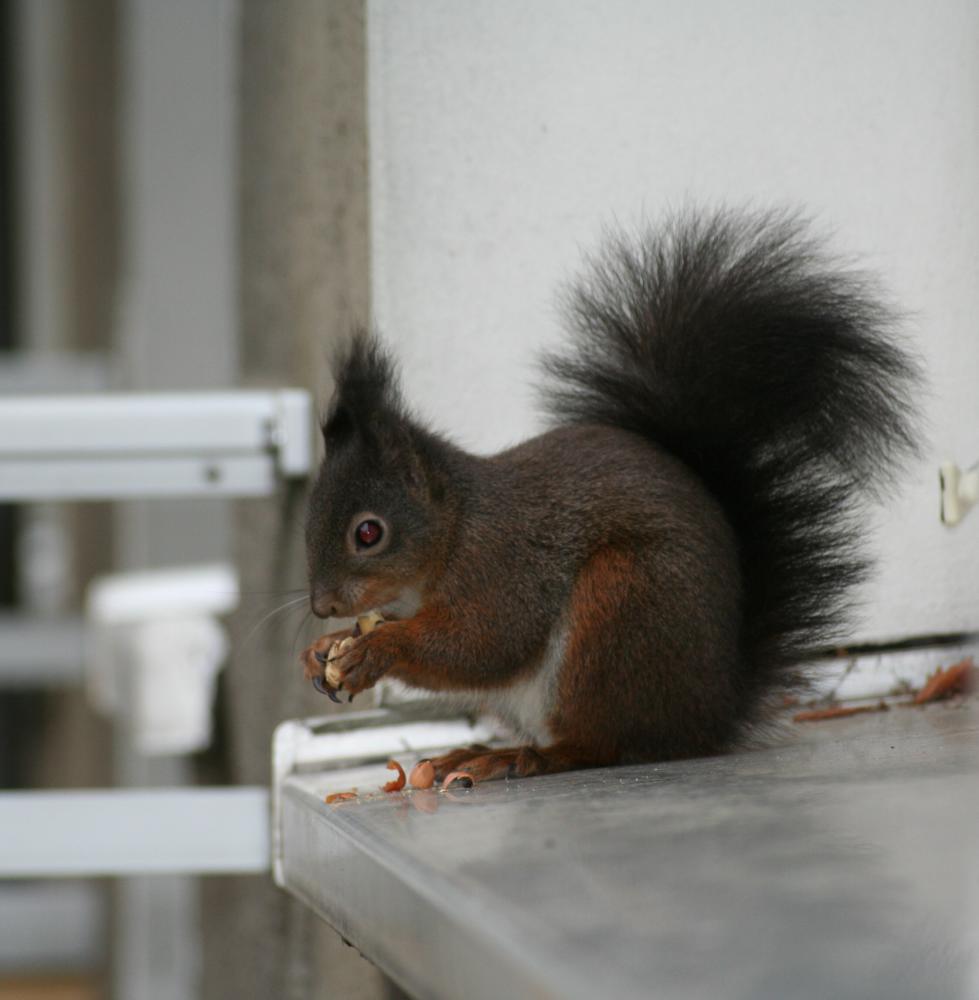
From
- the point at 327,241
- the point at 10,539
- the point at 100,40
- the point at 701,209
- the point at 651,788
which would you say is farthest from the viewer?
the point at 10,539

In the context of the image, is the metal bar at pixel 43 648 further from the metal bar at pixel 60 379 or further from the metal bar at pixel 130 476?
the metal bar at pixel 130 476

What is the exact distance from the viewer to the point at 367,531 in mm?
930

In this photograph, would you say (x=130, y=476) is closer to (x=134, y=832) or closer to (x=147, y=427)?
(x=147, y=427)

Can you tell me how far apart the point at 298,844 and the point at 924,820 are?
0.40 meters

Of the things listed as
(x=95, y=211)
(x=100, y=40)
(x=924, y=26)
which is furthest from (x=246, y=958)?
(x=100, y=40)

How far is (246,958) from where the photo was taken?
68.5 inches

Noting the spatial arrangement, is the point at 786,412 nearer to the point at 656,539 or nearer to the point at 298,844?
the point at 656,539

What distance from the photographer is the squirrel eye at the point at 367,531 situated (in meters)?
0.93

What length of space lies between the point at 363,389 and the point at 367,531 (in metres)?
0.10

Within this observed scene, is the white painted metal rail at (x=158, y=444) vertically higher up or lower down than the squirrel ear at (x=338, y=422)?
lower down

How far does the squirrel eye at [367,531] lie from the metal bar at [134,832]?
380 millimetres

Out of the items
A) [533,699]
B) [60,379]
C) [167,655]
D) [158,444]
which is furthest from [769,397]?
[60,379]

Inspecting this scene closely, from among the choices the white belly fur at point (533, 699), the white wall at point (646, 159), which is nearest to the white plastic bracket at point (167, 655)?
the white wall at point (646, 159)

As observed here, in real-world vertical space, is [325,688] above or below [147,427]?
below
